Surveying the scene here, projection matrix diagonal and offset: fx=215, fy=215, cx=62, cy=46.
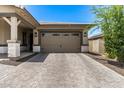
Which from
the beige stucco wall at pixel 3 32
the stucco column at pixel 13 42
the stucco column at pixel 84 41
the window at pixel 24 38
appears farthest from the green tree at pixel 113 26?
the window at pixel 24 38

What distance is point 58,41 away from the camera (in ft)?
76.3

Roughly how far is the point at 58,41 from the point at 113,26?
30.3ft

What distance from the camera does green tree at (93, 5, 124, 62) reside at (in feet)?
48.0

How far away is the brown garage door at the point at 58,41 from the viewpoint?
2325 cm

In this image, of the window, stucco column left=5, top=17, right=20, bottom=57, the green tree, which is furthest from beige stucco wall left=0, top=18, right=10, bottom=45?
the green tree

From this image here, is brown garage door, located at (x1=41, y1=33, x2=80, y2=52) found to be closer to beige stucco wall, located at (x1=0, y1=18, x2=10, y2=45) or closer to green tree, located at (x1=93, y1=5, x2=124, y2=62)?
beige stucco wall, located at (x1=0, y1=18, x2=10, y2=45)

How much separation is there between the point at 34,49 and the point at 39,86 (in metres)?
16.9

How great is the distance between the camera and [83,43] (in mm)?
23406

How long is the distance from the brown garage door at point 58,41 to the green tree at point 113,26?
7451mm

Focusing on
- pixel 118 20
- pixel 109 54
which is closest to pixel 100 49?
pixel 109 54

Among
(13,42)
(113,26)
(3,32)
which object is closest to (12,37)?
(13,42)

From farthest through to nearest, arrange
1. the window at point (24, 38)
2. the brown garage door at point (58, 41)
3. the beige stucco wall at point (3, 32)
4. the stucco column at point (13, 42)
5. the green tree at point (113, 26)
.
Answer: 1. the window at point (24, 38)
2. the brown garage door at point (58, 41)
3. the beige stucco wall at point (3, 32)
4. the green tree at point (113, 26)
5. the stucco column at point (13, 42)

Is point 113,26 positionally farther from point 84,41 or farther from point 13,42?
point 84,41

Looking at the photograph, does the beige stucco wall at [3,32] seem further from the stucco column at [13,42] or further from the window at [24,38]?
the window at [24,38]
